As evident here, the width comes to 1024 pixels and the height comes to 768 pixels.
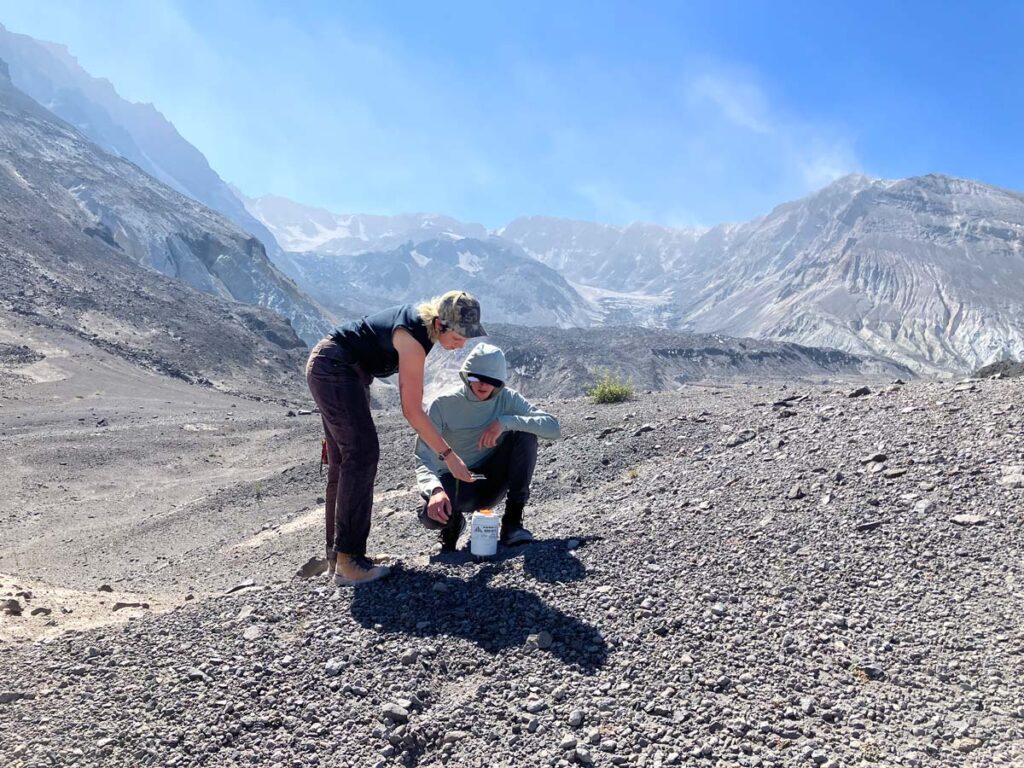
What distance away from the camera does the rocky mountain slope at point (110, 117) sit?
14950 cm

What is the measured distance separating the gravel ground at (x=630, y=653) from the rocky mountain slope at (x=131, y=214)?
191 feet

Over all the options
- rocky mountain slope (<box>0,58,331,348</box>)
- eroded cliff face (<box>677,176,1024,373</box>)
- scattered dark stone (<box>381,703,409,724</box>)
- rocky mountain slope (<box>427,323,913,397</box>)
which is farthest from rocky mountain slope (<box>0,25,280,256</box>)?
scattered dark stone (<box>381,703,409,724</box>)

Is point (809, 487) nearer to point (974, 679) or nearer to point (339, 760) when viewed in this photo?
point (974, 679)

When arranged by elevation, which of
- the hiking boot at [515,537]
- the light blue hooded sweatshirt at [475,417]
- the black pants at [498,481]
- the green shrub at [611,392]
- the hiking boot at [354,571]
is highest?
the green shrub at [611,392]

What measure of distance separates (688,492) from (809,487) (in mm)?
1163

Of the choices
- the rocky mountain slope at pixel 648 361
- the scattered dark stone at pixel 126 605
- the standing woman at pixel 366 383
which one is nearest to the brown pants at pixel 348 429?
the standing woman at pixel 366 383

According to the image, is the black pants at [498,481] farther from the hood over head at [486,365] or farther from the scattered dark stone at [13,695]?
the scattered dark stone at [13,695]

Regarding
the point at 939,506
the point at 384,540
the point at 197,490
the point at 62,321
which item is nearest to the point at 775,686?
the point at 939,506

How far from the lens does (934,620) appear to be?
144 inches

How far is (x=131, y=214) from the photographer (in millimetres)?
67812

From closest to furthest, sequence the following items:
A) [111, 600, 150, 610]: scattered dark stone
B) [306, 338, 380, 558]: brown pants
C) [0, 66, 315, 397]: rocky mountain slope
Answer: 1. [306, 338, 380, 558]: brown pants
2. [111, 600, 150, 610]: scattered dark stone
3. [0, 66, 315, 397]: rocky mountain slope

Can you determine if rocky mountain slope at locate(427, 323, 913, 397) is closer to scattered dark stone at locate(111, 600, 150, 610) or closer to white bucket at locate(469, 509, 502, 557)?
scattered dark stone at locate(111, 600, 150, 610)

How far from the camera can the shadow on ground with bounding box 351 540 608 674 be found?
375cm

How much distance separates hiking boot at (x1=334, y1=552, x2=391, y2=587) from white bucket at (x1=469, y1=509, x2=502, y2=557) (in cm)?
67
